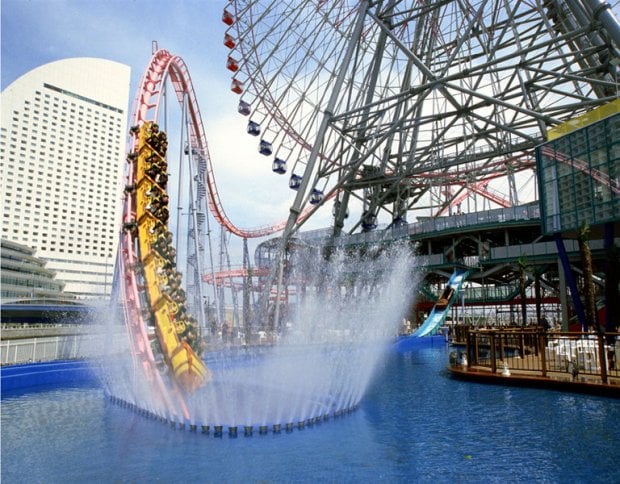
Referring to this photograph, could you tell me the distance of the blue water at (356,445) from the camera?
23.2 feet

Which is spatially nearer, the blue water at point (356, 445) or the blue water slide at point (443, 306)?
the blue water at point (356, 445)

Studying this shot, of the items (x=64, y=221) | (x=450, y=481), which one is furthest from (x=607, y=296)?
(x=64, y=221)

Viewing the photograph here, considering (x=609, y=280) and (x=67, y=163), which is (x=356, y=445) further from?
(x=67, y=163)

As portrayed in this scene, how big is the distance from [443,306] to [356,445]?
102 ft

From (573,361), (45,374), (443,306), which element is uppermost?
(443,306)

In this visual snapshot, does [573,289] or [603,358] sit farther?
[573,289]

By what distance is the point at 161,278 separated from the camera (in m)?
12.6

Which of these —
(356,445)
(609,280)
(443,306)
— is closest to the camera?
(356,445)

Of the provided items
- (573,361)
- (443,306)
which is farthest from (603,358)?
(443,306)

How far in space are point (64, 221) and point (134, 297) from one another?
102348mm

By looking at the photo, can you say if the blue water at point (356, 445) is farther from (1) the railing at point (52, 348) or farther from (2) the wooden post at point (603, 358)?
(1) the railing at point (52, 348)

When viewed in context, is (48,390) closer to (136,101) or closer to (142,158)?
(142,158)

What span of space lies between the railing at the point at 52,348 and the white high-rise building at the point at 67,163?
267 feet

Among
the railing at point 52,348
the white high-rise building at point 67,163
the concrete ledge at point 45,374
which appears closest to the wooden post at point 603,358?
the railing at point 52,348
